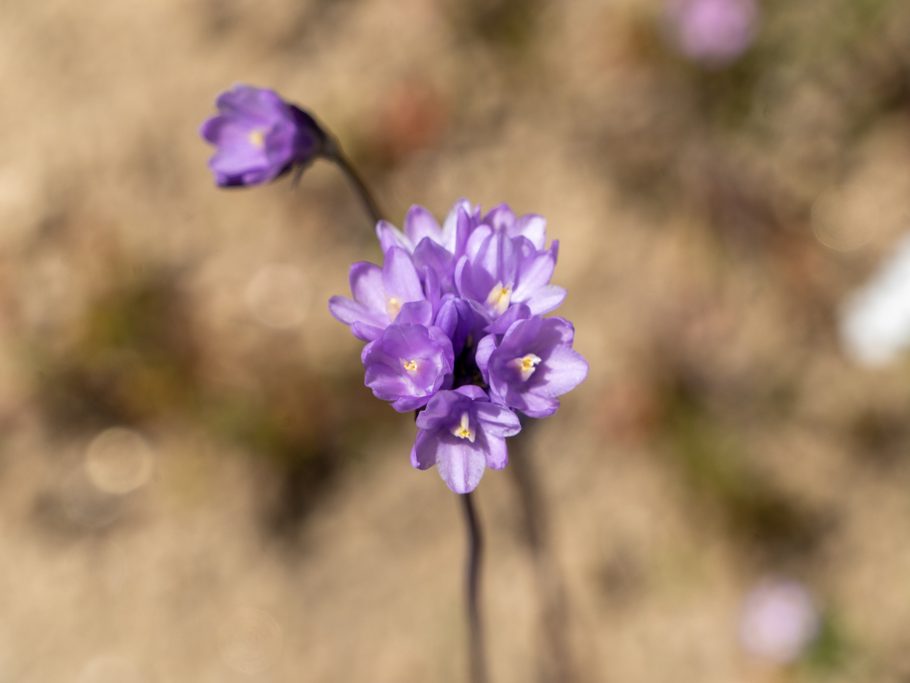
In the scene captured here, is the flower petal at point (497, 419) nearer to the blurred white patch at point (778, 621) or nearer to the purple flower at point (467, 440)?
the purple flower at point (467, 440)

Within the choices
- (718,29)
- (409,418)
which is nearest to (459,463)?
(409,418)

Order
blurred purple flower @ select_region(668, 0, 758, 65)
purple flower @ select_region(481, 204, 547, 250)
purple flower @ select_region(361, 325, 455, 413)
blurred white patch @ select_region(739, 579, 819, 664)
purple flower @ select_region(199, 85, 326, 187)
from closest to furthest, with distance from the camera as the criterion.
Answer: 1. purple flower @ select_region(361, 325, 455, 413)
2. purple flower @ select_region(481, 204, 547, 250)
3. purple flower @ select_region(199, 85, 326, 187)
4. blurred white patch @ select_region(739, 579, 819, 664)
5. blurred purple flower @ select_region(668, 0, 758, 65)

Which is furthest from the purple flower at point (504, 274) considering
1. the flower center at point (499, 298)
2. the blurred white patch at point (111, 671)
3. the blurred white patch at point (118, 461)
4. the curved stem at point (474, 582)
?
the blurred white patch at point (111, 671)

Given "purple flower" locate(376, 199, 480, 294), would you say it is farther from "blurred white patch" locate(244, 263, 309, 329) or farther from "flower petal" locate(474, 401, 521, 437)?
"blurred white patch" locate(244, 263, 309, 329)

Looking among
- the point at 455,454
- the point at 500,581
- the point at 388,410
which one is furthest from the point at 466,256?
the point at 500,581

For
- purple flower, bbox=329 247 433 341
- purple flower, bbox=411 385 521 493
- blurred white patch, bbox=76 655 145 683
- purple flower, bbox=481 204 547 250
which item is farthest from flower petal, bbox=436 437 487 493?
blurred white patch, bbox=76 655 145 683

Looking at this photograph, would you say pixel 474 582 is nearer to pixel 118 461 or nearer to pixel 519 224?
pixel 519 224
